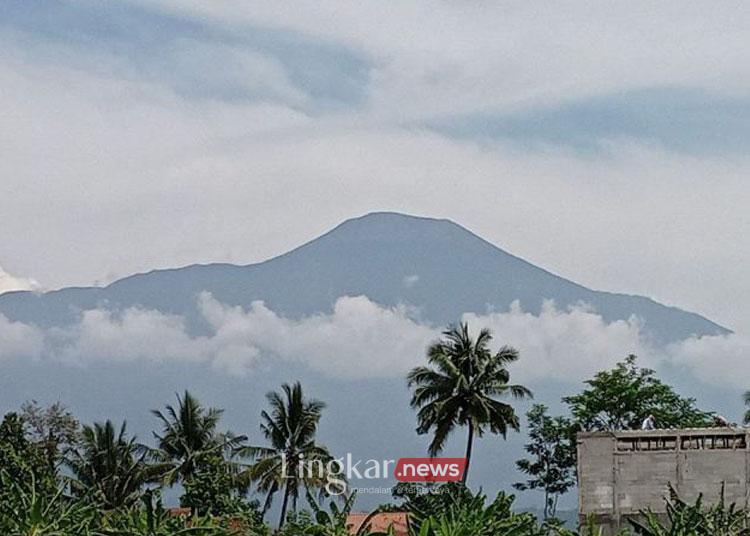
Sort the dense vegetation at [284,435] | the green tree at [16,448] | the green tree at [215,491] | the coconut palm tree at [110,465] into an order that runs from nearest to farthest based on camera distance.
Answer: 1. the green tree at [16,448]
2. the green tree at [215,491]
3. the dense vegetation at [284,435]
4. the coconut palm tree at [110,465]

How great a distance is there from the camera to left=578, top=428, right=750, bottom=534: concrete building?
1293 inches

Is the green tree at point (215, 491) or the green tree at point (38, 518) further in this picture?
the green tree at point (215, 491)

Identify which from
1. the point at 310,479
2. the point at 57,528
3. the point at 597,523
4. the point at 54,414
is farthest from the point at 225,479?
the point at 57,528

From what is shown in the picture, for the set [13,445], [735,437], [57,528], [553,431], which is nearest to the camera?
[57,528]

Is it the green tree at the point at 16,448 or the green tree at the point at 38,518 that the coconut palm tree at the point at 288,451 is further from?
the green tree at the point at 38,518

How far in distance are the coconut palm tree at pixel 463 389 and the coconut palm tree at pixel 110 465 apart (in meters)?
11.1

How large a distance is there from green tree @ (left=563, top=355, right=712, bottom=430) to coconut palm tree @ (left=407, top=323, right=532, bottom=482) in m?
4.47

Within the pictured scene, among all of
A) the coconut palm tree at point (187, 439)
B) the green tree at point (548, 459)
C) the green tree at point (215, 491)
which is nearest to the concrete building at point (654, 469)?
the green tree at point (215, 491)

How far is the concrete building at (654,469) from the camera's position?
108 ft

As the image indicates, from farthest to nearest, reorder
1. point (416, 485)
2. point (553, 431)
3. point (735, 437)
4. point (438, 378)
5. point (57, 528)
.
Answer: point (553, 431), point (416, 485), point (438, 378), point (735, 437), point (57, 528)

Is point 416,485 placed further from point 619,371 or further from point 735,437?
point 735,437

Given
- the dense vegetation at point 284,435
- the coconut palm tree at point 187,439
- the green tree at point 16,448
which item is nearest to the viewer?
the green tree at point 16,448

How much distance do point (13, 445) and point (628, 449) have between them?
2604cm

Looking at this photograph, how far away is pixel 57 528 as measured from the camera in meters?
20.2
